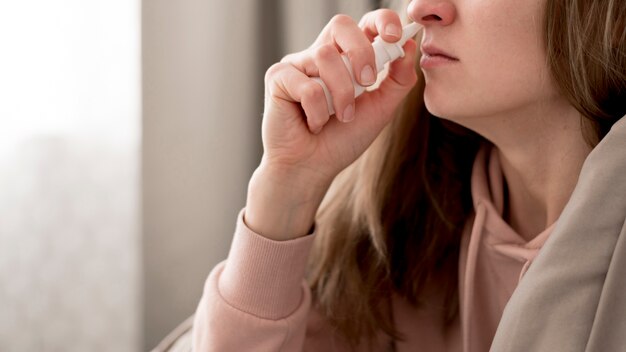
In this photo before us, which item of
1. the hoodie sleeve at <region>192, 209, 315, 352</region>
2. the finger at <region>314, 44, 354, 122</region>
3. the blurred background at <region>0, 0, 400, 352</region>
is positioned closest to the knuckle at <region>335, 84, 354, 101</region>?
the finger at <region>314, 44, 354, 122</region>

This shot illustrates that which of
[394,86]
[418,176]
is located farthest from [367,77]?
[418,176]

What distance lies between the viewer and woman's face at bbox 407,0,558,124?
3.28 ft

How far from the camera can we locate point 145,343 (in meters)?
1.88

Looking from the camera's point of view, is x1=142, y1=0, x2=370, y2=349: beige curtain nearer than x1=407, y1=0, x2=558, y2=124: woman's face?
No

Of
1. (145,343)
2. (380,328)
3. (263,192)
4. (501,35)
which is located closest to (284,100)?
(263,192)

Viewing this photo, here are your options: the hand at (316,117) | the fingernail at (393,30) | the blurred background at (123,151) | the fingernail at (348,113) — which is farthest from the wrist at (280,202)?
the blurred background at (123,151)

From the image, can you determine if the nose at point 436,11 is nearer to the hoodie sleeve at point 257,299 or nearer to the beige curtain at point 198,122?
the hoodie sleeve at point 257,299

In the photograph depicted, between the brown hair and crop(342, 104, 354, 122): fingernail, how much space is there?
230mm

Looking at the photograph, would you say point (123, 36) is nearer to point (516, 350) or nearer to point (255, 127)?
point (255, 127)

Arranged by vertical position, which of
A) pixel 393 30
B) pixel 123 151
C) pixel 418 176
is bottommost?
pixel 123 151

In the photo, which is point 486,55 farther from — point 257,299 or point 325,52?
point 257,299

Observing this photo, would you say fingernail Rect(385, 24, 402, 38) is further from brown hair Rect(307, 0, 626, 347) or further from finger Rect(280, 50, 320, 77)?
brown hair Rect(307, 0, 626, 347)

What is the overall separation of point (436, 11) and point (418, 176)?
35 centimetres

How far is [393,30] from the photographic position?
105 cm
